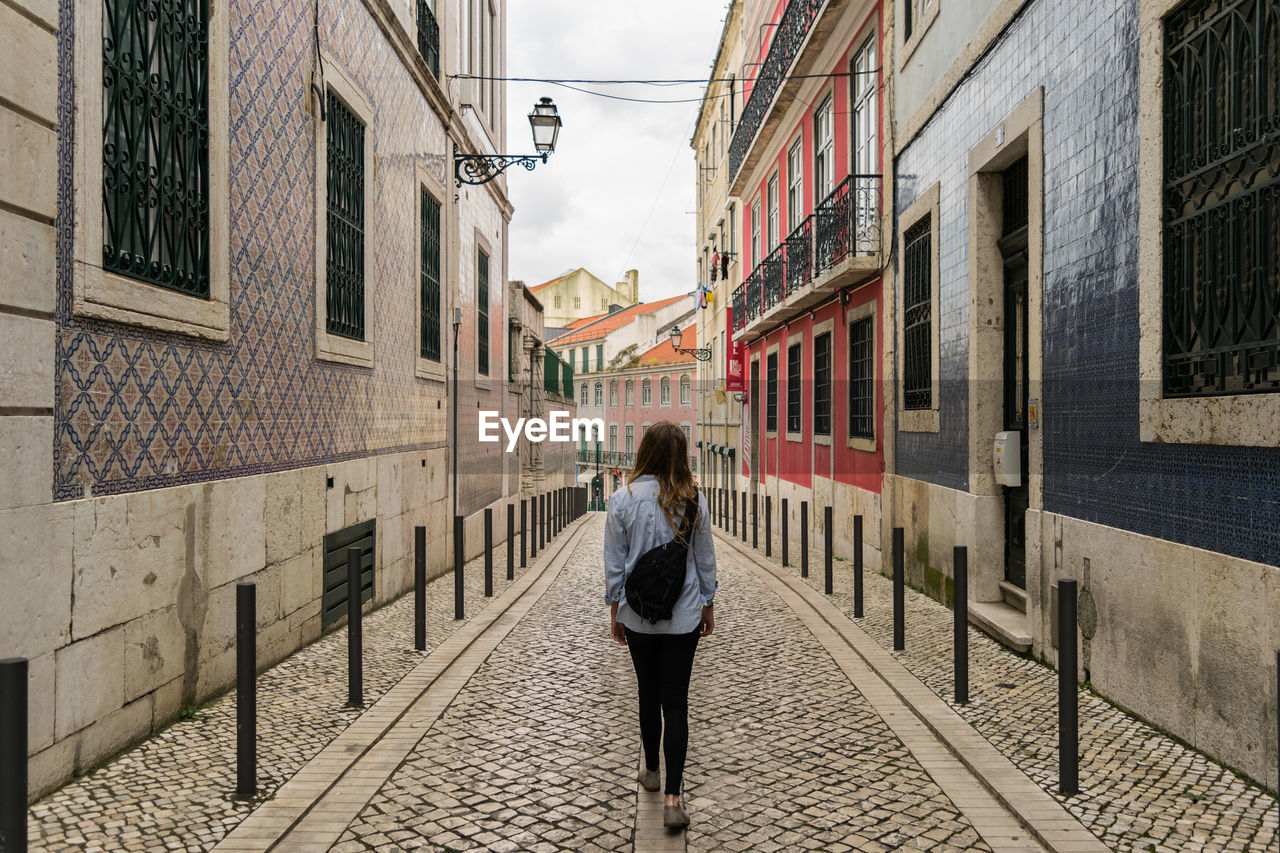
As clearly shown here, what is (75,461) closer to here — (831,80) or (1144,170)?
(1144,170)

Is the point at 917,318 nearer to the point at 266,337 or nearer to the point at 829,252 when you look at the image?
the point at 829,252

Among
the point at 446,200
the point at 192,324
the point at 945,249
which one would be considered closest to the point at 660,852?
the point at 192,324

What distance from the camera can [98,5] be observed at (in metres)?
4.64

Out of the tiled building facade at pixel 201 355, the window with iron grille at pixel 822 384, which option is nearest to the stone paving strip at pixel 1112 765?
the tiled building facade at pixel 201 355

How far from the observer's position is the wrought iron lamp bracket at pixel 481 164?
1291 centimetres

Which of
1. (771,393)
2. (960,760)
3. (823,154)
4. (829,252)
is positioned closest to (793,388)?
(771,393)

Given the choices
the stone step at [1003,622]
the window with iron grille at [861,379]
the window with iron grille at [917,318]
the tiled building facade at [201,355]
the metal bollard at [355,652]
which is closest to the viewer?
the tiled building facade at [201,355]

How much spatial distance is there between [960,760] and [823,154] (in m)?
12.6

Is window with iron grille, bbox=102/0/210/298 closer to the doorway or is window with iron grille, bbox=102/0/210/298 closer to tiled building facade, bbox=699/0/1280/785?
tiled building facade, bbox=699/0/1280/785

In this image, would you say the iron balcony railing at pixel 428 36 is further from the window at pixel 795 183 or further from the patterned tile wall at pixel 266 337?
the window at pixel 795 183

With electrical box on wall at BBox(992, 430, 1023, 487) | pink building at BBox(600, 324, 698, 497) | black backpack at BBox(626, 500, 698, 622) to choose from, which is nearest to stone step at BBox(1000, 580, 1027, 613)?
electrical box on wall at BBox(992, 430, 1023, 487)

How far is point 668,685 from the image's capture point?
13.1ft

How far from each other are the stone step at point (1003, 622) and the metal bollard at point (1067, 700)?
3.00 metres

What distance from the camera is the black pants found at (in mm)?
3926
